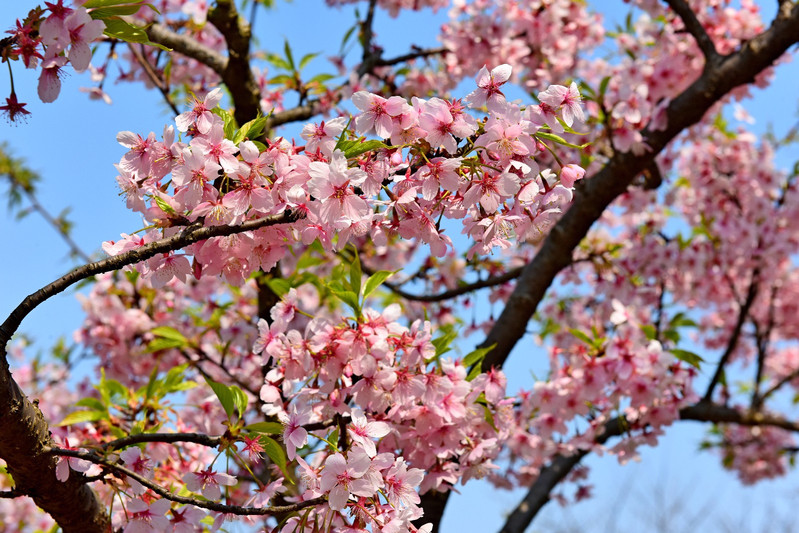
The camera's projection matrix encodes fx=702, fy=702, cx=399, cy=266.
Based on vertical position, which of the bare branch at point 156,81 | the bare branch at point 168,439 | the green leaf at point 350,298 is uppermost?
the bare branch at point 156,81

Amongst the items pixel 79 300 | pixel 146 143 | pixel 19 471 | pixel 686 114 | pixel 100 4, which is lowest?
pixel 19 471

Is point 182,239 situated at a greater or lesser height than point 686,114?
lesser

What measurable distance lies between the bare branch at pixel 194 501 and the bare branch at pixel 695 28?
2943mm

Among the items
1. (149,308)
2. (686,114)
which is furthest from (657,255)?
(149,308)

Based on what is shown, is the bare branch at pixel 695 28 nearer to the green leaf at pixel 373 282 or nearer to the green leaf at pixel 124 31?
the green leaf at pixel 373 282

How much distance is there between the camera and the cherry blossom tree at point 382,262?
145 centimetres

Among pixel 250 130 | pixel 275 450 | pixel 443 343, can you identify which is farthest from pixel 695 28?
pixel 275 450

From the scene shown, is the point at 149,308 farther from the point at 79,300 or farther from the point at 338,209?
the point at 338,209

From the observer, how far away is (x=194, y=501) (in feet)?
4.70

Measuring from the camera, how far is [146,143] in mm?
1505

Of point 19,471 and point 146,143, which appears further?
point 19,471

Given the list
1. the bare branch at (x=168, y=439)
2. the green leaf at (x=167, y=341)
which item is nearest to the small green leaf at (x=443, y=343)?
the bare branch at (x=168, y=439)

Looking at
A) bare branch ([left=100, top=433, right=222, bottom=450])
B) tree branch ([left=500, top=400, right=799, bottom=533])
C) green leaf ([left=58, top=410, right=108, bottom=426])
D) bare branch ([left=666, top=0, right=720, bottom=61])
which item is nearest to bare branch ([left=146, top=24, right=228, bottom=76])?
green leaf ([left=58, top=410, right=108, bottom=426])

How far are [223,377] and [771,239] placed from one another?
13.1 ft
